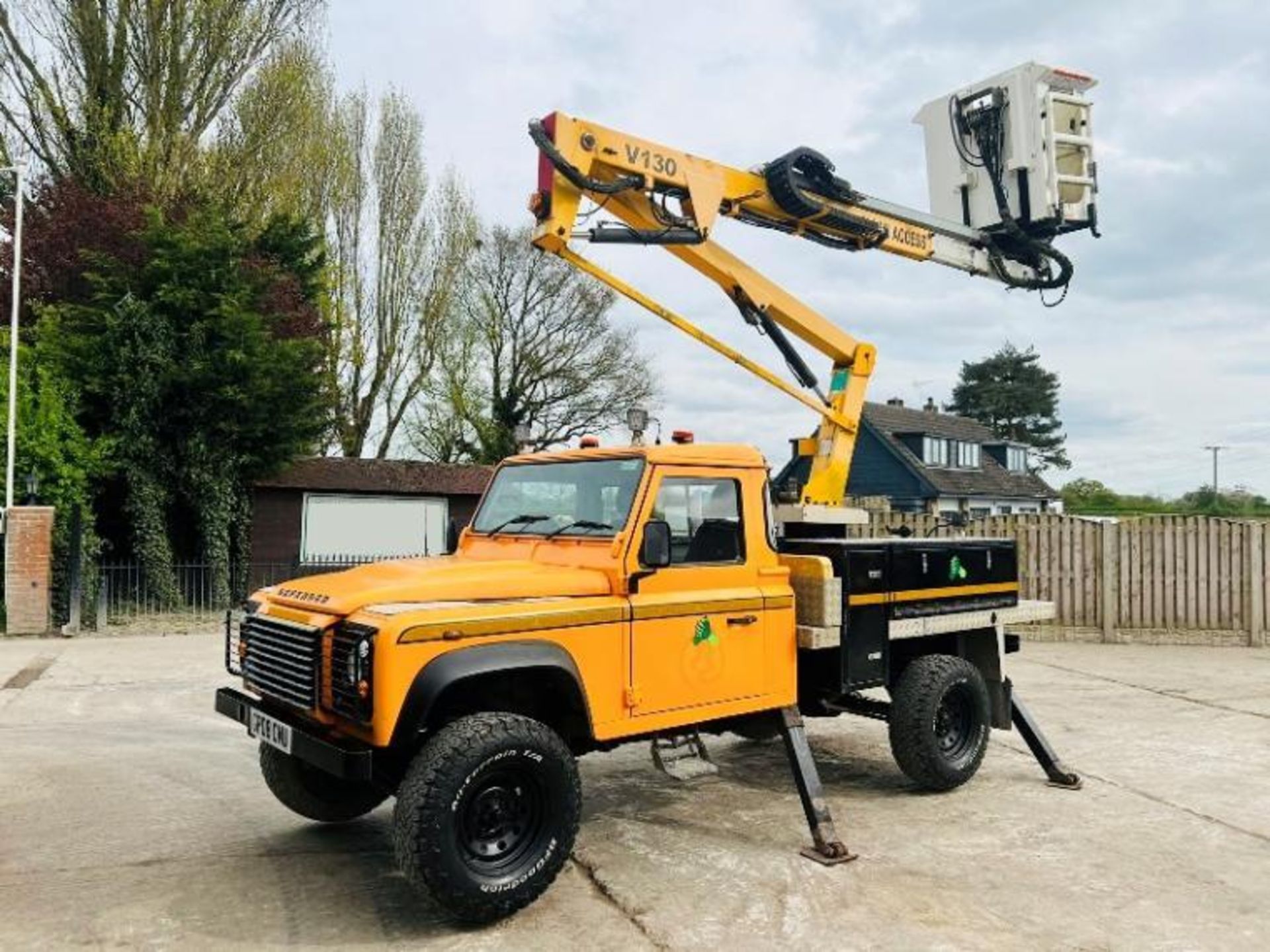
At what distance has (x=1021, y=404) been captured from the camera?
5450 centimetres

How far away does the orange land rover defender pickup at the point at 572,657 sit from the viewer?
409 centimetres

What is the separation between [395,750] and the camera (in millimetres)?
4305

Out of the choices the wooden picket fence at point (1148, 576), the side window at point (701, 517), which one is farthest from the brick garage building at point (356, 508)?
the side window at point (701, 517)

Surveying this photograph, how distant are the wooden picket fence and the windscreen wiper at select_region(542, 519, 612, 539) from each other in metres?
8.64

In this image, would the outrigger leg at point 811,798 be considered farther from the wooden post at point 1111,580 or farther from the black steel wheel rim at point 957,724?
the wooden post at point 1111,580

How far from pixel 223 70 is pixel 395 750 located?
2033 cm

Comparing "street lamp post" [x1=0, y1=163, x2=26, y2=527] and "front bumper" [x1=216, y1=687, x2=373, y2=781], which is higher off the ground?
"street lamp post" [x1=0, y1=163, x2=26, y2=527]

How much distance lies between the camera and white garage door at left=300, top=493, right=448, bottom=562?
19.0 metres

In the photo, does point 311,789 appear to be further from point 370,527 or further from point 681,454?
point 370,527

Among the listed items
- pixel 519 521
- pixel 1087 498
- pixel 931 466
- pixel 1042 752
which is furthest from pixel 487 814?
pixel 1087 498

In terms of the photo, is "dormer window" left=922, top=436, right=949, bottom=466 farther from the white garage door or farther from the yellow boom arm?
the yellow boom arm

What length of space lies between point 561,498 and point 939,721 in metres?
3.08

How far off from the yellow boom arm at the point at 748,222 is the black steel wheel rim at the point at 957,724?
183 cm

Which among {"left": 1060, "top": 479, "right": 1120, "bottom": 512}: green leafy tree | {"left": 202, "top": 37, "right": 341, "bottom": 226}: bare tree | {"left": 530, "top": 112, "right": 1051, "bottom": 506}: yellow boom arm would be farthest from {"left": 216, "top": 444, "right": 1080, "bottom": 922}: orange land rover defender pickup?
{"left": 1060, "top": 479, "right": 1120, "bottom": 512}: green leafy tree
